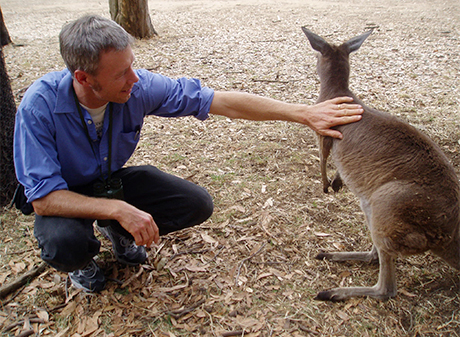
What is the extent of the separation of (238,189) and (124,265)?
1.39 meters

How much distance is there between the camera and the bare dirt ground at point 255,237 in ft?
8.29

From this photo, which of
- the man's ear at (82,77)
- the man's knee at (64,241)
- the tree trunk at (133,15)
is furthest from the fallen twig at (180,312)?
the tree trunk at (133,15)

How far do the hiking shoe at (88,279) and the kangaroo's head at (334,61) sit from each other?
2.45 m

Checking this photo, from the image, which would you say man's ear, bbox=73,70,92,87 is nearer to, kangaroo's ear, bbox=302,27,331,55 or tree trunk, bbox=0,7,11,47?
kangaroo's ear, bbox=302,27,331,55

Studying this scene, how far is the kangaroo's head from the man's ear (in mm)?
1926

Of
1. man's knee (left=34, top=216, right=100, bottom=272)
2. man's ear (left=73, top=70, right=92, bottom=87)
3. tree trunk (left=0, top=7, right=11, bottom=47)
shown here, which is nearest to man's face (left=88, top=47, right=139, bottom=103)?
man's ear (left=73, top=70, right=92, bottom=87)

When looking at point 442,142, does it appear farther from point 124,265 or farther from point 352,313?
point 124,265

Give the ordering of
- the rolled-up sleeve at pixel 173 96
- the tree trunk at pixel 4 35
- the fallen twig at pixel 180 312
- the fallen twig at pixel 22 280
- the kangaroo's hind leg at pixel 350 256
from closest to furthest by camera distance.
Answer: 1. the fallen twig at pixel 180 312
2. the fallen twig at pixel 22 280
3. the rolled-up sleeve at pixel 173 96
4. the kangaroo's hind leg at pixel 350 256
5. the tree trunk at pixel 4 35

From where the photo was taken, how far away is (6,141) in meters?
3.48

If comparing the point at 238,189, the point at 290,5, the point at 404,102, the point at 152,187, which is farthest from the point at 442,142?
the point at 290,5

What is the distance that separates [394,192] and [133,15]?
7241mm

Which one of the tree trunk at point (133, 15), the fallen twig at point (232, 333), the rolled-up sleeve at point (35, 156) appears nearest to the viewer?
the rolled-up sleeve at point (35, 156)

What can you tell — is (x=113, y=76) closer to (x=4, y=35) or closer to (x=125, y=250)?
(x=125, y=250)

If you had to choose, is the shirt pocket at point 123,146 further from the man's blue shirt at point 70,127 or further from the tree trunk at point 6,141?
the tree trunk at point 6,141
